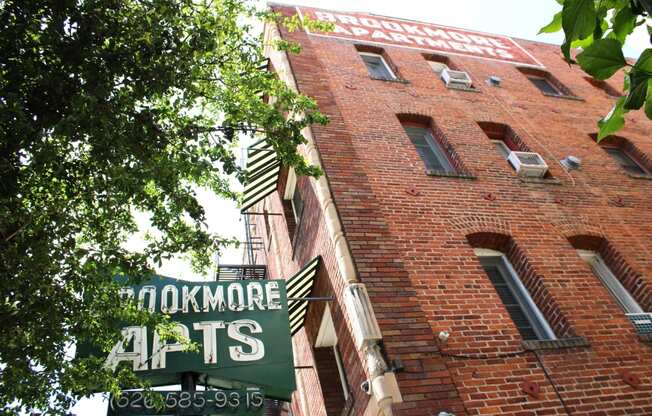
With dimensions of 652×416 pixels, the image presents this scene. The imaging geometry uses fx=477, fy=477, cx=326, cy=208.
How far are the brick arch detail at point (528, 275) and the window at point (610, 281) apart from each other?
172 centimetres

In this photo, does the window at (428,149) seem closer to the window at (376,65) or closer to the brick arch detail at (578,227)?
the brick arch detail at (578,227)

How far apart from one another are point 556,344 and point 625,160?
8.44 meters

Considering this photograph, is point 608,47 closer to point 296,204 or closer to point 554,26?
point 554,26

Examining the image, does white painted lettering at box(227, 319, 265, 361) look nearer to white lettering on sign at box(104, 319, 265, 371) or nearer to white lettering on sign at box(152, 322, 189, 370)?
white lettering on sign at box(104, 319, 265, 371)

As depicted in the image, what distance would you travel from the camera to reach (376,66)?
1376 centimetres

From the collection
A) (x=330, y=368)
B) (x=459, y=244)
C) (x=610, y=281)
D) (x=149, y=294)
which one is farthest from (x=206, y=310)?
(x=610, y=281)

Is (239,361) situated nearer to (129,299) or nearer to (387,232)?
(129,299)

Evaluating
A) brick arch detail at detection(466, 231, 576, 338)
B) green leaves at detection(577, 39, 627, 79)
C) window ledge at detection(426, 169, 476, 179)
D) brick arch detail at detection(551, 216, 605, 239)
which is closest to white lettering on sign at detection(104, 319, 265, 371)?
brick arch detail at detection(466, 231, 576, 338)

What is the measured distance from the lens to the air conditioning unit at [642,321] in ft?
25.0

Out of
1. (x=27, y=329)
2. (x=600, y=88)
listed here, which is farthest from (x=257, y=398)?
(x=600, y=88)

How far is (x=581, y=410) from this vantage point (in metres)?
5.95

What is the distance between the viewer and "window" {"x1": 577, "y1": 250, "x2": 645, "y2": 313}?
831cm

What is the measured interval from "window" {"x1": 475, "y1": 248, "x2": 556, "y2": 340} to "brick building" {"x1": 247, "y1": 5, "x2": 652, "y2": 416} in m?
0.02

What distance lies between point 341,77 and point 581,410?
8.34m
